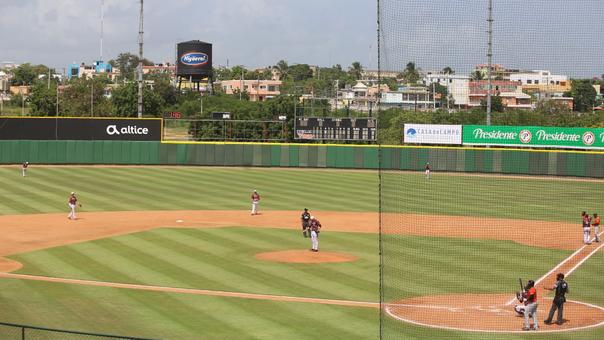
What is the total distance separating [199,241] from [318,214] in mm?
10386

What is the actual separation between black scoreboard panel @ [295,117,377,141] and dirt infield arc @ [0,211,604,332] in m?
22.8

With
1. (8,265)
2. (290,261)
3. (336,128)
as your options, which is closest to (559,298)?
(290,261)

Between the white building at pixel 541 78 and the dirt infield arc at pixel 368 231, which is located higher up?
the white building at pixel 541 78

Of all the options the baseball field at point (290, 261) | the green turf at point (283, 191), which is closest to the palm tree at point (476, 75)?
the baseball field at point (290, 261)

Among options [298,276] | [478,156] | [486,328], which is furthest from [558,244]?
[478,156]

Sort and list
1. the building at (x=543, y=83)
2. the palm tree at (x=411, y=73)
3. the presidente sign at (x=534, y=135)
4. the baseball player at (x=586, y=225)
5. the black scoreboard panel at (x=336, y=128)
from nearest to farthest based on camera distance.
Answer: the palm tree at (x=411, y=73), the building at (x=543, y=83), the presidente sign at (x=534, y=135), the baseball player at (x=586, y=225), the black scoreboard panel at (x=336, y=128)

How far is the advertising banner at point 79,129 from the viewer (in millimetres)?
64375

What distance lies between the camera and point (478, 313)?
74.9 feet

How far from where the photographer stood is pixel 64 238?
35.3 m

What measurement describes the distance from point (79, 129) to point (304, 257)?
1498 inches

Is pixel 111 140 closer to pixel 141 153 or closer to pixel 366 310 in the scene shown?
pixel 141 153

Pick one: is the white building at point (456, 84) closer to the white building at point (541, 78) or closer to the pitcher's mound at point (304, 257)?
the white building at point (541, 78)

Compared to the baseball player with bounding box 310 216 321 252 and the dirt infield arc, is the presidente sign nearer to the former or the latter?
the dirt infield arc

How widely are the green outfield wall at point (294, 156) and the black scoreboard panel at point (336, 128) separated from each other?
3.53 feet
